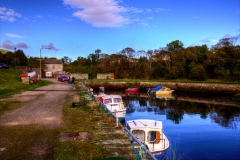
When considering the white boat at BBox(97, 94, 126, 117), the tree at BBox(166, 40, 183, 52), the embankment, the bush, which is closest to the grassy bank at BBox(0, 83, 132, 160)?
the white boat at BBox(97, 94, 126, 117)

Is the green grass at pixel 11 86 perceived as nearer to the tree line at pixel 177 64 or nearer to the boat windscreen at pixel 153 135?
the boat windscreen at pixel 153 135

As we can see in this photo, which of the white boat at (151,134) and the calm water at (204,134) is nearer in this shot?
the white boat at (151,134)

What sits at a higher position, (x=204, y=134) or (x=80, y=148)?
(x=80, y=148)

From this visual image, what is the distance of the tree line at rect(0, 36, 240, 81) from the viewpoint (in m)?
76.8

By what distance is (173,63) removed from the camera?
86.4 meters

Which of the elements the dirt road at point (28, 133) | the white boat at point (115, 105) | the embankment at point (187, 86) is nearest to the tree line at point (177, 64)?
the embankment at point (187, 86)

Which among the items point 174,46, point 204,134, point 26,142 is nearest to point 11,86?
point 204,134

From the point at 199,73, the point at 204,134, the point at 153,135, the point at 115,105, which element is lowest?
the point at 204,134

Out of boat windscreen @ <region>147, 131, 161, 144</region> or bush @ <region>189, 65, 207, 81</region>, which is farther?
bush @ <region>189, 65, 207, 81</region>

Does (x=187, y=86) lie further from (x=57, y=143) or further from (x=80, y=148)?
(x=80, y=148)

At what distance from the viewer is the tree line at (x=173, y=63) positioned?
3022 inches

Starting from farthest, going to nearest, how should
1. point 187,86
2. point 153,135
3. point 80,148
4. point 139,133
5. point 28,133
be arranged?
point 187,86 < point 139,133 < point 153,135 < point 28,133 < point 80,148

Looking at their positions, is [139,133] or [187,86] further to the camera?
[187,86]

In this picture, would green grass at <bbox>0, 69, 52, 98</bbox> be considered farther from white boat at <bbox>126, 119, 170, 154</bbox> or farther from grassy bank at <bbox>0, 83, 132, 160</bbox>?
white boat at <bbox>126, 119, 170, 154</bbox>
